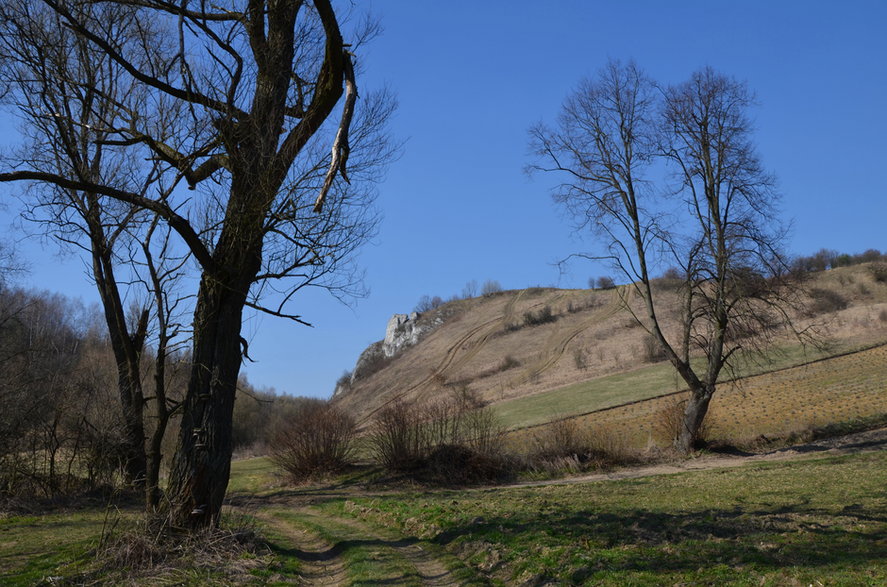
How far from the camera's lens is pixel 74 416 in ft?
58.1

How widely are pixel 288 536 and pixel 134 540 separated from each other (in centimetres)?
401

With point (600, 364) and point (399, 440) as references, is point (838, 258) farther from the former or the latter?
point (399, 440)

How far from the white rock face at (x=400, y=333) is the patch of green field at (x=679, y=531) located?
88.5m

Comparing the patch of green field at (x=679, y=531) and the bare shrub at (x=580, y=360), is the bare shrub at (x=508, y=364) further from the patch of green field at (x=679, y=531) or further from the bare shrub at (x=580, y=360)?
the patch of green field at (x=679, y=531)

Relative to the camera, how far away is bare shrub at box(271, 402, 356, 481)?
23.9 meters

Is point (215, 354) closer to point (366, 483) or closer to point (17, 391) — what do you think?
point (17, 391)

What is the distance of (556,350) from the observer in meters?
72.5

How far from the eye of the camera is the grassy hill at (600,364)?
3203 centimetres

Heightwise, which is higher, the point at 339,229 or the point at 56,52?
the point at 56,52

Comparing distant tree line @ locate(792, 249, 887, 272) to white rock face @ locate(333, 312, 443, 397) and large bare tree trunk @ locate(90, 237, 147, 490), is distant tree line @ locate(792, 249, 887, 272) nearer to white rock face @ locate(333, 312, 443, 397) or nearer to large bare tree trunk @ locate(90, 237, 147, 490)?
white rock face @ locate(333, 312, 443, 397)

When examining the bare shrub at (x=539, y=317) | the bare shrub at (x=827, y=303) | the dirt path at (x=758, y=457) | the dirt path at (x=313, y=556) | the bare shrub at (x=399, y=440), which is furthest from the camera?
the bare shrub at (x=539, y=317)

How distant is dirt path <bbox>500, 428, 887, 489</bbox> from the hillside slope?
732 centimetres

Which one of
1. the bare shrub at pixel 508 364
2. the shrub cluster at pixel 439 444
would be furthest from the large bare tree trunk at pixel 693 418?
the bare shrub at pixel 508 364

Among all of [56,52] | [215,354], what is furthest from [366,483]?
[56,52]
